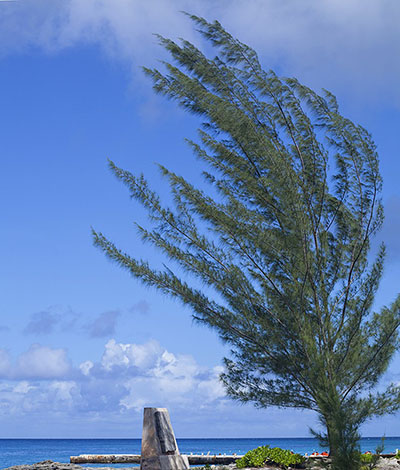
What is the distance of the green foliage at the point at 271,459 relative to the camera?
33.1 feet

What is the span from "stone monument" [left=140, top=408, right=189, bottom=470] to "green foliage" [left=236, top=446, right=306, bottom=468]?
1.50m

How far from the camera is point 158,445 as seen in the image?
8.84 meters

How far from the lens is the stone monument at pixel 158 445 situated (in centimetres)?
877

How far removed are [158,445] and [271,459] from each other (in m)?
2.62

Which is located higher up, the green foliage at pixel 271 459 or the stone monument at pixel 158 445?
the stone monument at pixel 158 445

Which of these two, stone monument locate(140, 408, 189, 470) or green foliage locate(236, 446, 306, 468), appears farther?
green foliage locate(236, 446, 306, 468)

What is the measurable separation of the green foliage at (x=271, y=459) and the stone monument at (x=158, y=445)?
150 cm

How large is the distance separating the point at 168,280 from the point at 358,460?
4.52 metres

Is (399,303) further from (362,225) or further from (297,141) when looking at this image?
(297,141)

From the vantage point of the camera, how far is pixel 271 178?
34.9 feet

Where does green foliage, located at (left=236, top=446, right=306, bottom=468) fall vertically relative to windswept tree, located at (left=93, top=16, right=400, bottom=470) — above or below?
below

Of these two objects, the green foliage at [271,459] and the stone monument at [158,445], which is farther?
the green foliage at [271,459]

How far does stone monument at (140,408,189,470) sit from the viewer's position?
28.8 feet

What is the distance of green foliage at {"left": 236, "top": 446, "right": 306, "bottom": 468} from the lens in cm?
1009
